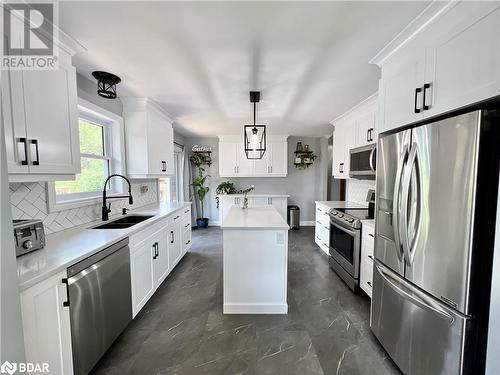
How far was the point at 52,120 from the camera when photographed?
156 cm

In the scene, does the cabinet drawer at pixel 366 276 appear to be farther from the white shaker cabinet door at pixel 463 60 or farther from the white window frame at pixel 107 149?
the white window frame at pixel 107 149

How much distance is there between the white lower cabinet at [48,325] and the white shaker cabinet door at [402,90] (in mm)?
2601

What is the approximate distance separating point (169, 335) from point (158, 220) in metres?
1.24

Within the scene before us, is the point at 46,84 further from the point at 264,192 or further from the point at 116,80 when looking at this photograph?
the point at 264,192

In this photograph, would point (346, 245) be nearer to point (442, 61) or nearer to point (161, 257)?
point (442, 61)

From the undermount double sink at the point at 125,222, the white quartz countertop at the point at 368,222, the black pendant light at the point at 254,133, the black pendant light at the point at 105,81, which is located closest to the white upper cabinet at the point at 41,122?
the black pendant light at the point at 105,81

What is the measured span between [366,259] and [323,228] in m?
1.48

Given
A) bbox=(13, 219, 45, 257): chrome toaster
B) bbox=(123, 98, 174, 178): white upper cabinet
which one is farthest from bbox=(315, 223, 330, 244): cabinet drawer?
bbox=(13, 219, 45, 257): chrome toaster

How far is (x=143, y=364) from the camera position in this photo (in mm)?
1688

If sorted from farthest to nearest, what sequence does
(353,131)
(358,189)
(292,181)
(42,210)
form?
(292,181) < (358,189) < (353,131) < (42,210)

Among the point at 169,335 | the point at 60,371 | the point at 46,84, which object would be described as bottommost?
the point at 169,335

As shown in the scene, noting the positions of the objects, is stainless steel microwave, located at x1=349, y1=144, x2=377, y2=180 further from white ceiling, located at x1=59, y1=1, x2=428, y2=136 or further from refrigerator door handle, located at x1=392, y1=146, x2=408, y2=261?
refrigerator door handle, located at x1=392, y1=146, x2=408, y2=261

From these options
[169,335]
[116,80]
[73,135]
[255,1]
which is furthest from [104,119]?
[169,335]

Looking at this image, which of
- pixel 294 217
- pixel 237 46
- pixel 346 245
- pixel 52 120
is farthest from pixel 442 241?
pixel 294 217
